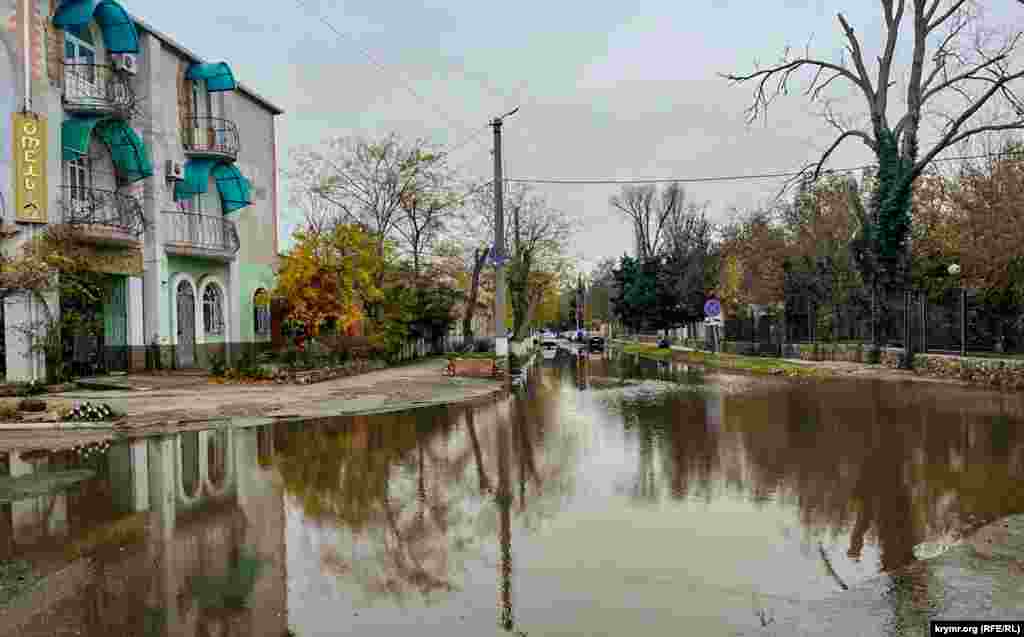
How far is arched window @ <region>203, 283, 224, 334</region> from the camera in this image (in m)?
30.8

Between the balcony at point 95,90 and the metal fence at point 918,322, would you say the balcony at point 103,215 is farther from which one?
the metal fence at point 918,322

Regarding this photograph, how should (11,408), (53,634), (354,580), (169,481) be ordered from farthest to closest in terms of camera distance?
(11,408), (169,481), (354,580), (53,634)

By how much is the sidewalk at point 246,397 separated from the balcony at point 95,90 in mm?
8595

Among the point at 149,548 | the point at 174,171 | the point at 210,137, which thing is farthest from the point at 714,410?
the point at 210,137

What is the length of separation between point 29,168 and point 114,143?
14.0 feet

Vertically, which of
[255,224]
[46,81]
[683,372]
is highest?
[46,81]

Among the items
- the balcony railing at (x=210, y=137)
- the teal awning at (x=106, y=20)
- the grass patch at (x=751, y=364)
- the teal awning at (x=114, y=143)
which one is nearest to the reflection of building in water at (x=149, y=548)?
the teal awning at (x=114, y=143)

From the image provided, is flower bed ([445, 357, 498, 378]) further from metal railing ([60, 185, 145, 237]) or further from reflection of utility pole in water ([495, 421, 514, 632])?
reflection of utility pole in water ([495, 421, 514, 632])

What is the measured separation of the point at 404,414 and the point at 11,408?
27.9 ft

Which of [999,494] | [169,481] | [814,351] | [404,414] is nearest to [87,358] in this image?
[404,414]

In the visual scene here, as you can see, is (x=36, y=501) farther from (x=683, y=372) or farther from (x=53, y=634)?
(x=683, y=372)

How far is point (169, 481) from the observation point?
1010 centimetres

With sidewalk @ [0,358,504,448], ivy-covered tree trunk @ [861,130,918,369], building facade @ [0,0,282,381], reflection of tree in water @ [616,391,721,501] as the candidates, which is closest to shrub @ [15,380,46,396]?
sidewalk @ [0,358,504,448]

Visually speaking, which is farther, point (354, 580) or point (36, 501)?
point (36, 501)
